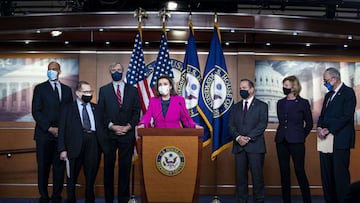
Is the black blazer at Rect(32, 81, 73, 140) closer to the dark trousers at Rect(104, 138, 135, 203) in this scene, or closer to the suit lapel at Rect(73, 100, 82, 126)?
the suit lapel at Rect(73, 100, 82, 126)

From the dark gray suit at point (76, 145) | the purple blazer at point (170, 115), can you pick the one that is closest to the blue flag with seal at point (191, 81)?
the purple blazer at point (170, 115)

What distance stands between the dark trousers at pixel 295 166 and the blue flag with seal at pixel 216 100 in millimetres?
758

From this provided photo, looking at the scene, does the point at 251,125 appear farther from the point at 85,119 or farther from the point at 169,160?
the point at 85,119

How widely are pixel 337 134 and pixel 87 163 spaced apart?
9.98ft

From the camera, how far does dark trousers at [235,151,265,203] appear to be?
638cm

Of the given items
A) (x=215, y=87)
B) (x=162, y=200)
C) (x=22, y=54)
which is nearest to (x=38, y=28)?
(x=22, y=54)

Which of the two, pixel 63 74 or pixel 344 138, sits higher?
pixel 63 74

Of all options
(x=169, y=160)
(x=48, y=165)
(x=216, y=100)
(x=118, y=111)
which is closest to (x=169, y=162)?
(x=169, y=160)

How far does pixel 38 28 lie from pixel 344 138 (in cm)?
426

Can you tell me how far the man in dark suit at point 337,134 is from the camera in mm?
5973

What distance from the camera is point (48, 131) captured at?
6.32 metres

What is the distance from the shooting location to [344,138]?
5.97 meters

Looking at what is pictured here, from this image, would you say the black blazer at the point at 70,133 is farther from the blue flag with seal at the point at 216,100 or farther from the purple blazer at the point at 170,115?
the blue flag with seal at the point at 216,100

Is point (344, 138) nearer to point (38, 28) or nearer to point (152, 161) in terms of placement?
point (152, 161)
